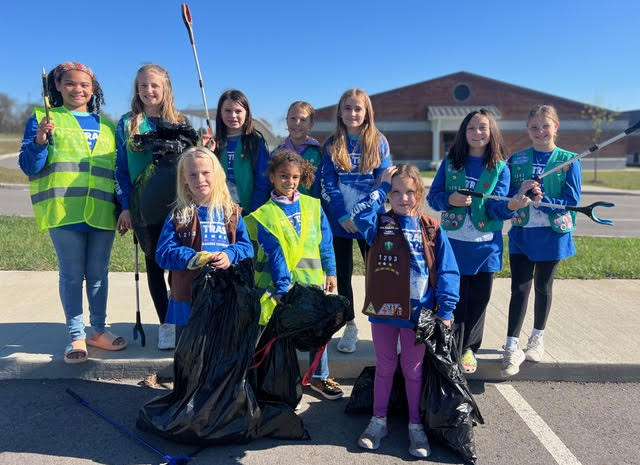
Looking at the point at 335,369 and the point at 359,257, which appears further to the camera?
the point at 359,257

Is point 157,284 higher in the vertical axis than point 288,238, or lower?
lower

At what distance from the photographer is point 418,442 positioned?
279 centimetres

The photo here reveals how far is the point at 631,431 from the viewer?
303 cm

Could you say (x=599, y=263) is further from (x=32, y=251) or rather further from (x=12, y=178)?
(x=12, y=178)

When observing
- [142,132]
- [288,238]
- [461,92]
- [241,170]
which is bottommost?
[288,238]

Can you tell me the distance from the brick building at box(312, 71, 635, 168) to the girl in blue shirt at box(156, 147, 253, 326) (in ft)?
117

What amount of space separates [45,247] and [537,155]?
6.76 m

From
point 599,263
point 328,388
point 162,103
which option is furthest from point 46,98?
point 599,263

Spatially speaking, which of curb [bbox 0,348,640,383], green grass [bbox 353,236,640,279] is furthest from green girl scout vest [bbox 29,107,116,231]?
green grass [bbox 353,236,640,279]

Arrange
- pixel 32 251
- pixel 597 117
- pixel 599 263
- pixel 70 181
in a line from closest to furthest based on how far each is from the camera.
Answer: pixel 70 181 < pixel 599 263 < pixel 32 251 < pixel 597 117

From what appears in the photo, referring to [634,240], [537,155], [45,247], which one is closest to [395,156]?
[634,240]

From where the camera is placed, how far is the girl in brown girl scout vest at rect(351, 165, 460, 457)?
2.85 metres

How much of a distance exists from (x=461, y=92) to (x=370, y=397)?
3969 cm

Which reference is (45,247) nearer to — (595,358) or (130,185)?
(130,185)
